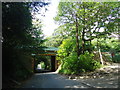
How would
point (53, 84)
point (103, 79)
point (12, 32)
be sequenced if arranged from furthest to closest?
point (103, 79)
point (53, 84)
point (12, 32)

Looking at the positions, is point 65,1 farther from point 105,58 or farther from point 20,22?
point 105,58

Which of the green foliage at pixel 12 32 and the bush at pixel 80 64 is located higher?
the green foliage at pixel 12 32

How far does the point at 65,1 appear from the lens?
33.5 feet

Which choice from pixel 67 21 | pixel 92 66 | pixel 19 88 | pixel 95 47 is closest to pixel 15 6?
pixel 19 88

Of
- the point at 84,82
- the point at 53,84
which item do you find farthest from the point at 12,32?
the point at 84,82

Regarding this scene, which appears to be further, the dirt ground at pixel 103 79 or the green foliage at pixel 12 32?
the dirt ground at pixel 103 79

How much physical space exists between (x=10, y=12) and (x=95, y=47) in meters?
11.2

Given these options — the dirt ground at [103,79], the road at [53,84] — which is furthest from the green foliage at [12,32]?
the dirt ground at [103,79]

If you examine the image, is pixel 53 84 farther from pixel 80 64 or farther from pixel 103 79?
pixel 80 64

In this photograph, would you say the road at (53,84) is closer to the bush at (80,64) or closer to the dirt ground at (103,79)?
the dirt ground at (103,79)

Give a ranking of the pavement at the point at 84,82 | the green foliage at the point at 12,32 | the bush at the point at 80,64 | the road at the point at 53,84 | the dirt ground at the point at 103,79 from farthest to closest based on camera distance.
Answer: the bush at the point at 80,64, the road at the point at 53,84, the pavement at the point at 84,82, the dirt ground at the point at 103,79, the green foliage at the point at 12,32

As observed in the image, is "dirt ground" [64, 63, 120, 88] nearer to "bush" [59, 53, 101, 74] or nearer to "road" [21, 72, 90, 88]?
"road" [21, 72, 90, 88]

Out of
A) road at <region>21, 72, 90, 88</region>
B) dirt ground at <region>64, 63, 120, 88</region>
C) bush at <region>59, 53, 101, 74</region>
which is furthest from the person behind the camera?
bush at <region>59, 53, 101, 74</region>

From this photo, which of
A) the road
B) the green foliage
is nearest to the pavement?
the road
